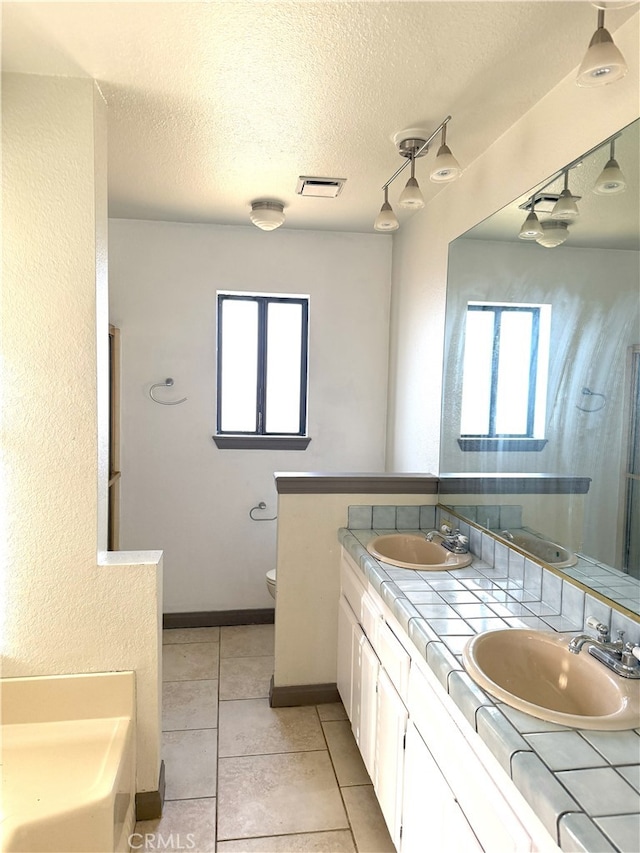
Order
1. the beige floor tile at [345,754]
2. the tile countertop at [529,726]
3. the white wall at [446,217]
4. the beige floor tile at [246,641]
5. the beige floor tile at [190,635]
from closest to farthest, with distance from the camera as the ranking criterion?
1. the tile countertop at [529,726]
2. the white wall at [446,217]
3. the beige floor tile at [345,754]
4. the beige floor tile at [246,641]
5. the beige floor tile at [190,635]

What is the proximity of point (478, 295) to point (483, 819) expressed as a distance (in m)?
1.80

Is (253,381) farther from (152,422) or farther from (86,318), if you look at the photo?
(86,318)

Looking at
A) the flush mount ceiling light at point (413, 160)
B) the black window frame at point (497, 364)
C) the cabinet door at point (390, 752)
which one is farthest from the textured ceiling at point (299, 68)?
the cabinet door at point (390, 752)

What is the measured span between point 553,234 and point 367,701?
1.76 m

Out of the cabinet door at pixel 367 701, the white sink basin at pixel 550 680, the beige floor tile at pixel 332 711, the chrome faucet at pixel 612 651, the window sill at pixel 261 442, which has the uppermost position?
the window sill at pixel 261 442

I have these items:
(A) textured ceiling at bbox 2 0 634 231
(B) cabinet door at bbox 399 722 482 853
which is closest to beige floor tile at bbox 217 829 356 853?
(B) cabinet door at bbox 399 722 482 853

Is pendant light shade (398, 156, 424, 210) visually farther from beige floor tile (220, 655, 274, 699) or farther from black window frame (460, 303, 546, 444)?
beige floor tile (220, 655, 274, 699)

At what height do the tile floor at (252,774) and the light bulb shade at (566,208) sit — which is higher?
the light bulb shade at (566,208)

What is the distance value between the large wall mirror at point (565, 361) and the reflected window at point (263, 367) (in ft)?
4.59

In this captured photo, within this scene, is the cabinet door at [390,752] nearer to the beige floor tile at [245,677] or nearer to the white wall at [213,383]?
the beige floor tile at [245,677]

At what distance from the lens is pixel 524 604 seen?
1.74 m

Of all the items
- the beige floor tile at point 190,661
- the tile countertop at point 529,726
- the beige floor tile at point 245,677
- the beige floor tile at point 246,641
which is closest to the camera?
the tile countertop at point 529,726

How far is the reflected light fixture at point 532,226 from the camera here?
1.87 meters

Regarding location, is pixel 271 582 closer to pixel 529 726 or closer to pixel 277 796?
pixel 277 796
